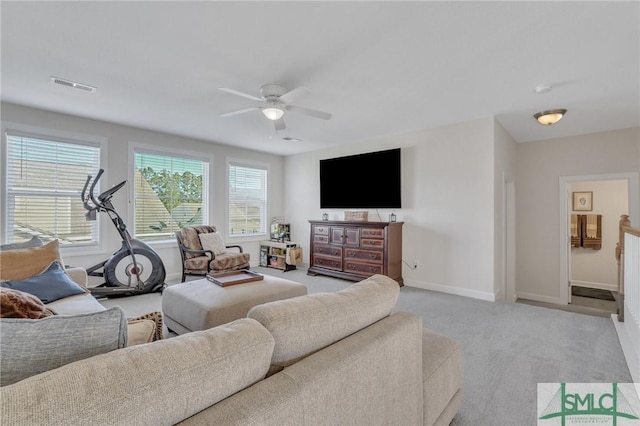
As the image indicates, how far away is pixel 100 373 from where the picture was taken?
628mm

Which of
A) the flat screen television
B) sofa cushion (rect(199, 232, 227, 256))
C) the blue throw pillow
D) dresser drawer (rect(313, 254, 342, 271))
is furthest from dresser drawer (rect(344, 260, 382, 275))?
the blue throw pillow

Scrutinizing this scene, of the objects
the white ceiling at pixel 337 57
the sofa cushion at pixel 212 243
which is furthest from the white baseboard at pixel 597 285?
the sofa cushion at pixel 212 243

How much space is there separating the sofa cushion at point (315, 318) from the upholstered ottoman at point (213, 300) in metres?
1.41

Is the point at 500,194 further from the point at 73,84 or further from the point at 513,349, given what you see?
the point at 73,84

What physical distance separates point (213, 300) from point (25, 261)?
5.41ft

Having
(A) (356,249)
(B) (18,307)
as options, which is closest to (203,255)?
(A) (356,249)

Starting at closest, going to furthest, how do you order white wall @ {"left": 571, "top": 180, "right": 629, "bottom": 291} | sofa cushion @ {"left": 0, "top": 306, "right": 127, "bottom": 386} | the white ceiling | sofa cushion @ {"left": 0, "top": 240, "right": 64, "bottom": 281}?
sofa cushion @ {"left": 0, "top": 306, "right": 127, "bottom": 386}
the white ceiling
sofa cushion @ {"left": 0, "top": 240, "right": 64, "bottom": 281}
white wall @ {"left": 571, "top": 180, "right": 629, "bottom": 291}

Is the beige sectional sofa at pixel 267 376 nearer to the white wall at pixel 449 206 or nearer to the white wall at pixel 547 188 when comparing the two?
the white wall at pixel 449 206

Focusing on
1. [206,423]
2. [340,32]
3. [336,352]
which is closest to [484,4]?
[340,32]

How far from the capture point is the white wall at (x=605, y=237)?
5.71 m

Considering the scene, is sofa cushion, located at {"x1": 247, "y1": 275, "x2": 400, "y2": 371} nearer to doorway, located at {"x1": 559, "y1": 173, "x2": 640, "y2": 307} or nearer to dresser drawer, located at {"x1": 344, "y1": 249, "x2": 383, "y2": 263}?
dresser drawer, located at {"x1": 344, "y1": 249, "x2": 383, "y2": 263}

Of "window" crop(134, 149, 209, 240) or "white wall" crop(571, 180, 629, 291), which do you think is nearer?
"window" crop(134, 149, 209, 240)

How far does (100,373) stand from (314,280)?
4.53m

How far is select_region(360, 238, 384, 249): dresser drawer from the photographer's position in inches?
181
